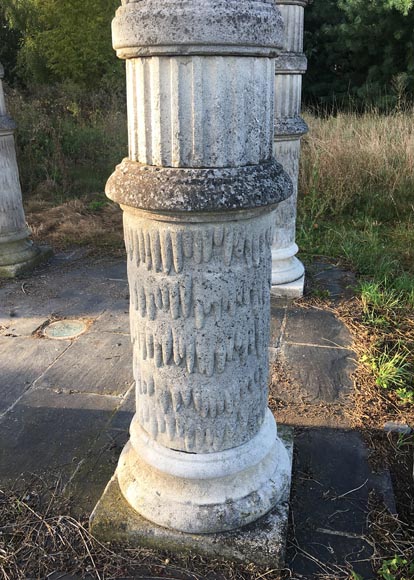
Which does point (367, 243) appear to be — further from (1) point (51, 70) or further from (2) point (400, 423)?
(1) point (51, 70)

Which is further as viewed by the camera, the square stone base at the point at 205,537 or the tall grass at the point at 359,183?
the tall grass at the point at 359,183

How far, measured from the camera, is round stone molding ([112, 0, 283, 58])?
1662mm

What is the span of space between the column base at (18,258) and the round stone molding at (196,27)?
398 cm

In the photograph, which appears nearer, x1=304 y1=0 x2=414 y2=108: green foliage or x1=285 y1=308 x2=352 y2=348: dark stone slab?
x1=285 y1=308 x2=352 y2=348: dark stone slab

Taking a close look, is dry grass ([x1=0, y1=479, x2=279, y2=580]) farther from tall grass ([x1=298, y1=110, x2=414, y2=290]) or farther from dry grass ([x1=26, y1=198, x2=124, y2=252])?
tall grass ([x1=298, y1=110, x2=414, y2=290])

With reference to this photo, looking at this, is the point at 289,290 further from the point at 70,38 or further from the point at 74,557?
the point at 70,38

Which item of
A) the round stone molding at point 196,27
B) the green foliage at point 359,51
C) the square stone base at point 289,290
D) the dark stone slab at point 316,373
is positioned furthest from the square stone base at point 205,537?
the green foliage at point 359,51

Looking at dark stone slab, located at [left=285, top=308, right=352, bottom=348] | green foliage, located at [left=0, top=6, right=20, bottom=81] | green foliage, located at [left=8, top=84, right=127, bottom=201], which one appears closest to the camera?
dark stone slab, located at [left=285, top=308, right=352, bottom=348]

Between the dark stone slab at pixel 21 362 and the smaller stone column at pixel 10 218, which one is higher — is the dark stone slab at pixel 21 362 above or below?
below

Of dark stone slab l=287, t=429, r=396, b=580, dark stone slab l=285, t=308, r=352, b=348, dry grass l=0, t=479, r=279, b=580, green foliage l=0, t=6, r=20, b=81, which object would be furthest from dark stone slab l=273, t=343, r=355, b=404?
green foliage l=0, t=6, r=20, b=81

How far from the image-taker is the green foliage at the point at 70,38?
15.9 meters

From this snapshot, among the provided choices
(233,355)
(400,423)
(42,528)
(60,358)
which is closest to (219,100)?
(233,355)

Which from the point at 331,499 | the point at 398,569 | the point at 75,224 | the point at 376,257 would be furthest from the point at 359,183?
the point at 398,569

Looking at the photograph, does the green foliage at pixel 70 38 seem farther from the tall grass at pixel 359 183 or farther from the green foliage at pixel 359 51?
the tall grass at pixel 359 183
